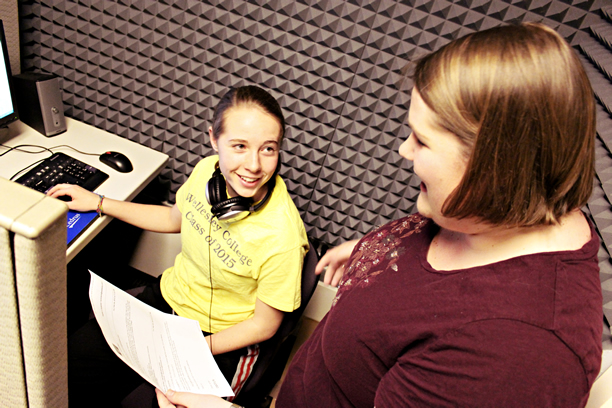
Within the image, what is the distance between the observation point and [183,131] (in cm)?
158

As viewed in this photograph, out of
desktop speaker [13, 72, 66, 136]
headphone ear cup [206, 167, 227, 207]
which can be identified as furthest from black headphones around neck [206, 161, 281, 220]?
desktop speaker [13, 72, 66, 136]

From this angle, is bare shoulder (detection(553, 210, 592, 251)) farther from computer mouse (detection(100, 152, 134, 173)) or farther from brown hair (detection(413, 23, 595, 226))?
computer mouse (detection(100, 152, 134, 173))

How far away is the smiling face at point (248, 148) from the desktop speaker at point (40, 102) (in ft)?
2.52

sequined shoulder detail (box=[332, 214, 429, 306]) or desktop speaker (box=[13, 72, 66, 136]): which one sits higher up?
sequined shoulder detail (box=[332, 214, 429, 306])

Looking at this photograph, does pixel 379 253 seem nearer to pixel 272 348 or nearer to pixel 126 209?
pixel 272 348

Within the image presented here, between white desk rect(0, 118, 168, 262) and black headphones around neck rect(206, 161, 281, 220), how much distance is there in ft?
1.32

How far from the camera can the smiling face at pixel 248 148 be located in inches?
40.7

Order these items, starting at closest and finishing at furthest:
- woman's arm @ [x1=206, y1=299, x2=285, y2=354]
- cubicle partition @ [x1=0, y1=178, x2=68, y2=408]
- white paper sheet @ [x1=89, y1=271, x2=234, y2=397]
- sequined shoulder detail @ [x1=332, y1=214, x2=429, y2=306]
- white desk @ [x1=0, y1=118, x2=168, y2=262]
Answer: cubicle partition @ [x1=0, y1=178, x2=68, y2=408] → sequined shoulder detail @ [x1=332, y1=214, x2=429, y2=306] → white paper sheet @ [x1=89, y1=271, x2=234, y2=397] → woman's arm @ [x1=206, y1=299, x2=285, y2=354] → white desk @ [x1=0, y1=118, x2=168, y2=262]

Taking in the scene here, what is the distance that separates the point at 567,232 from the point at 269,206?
2.31 feet

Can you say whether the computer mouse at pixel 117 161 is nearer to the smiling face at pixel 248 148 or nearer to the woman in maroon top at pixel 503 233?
the smiling face at pixel 248 148

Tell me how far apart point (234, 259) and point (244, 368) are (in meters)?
0.32

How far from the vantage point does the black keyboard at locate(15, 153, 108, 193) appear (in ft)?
4.13

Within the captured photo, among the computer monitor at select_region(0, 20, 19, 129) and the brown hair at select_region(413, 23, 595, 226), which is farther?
the computer monitor at select_region(0, 20, 19, 129)

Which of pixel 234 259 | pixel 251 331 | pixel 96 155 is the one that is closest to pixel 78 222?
pixel 96 155
